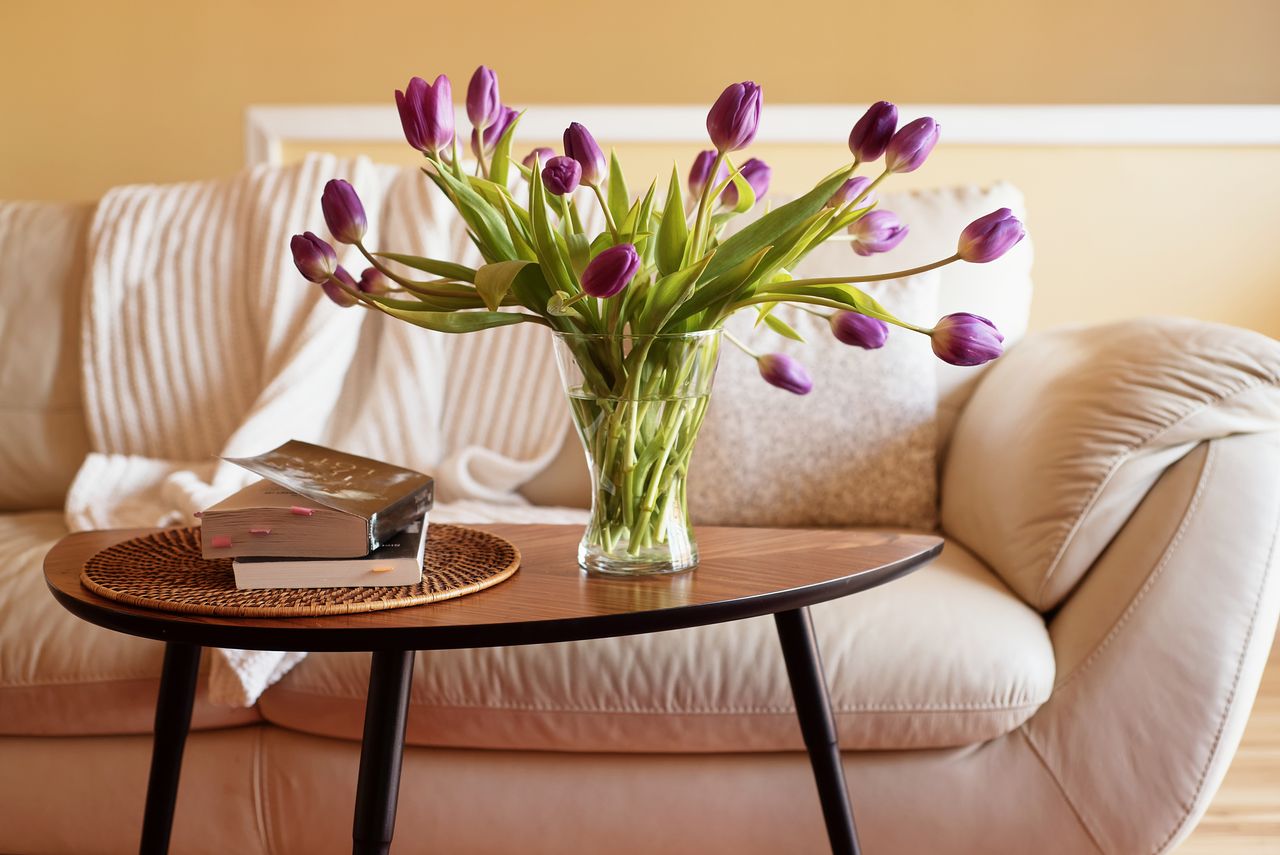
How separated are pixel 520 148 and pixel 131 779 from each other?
1.63 metres

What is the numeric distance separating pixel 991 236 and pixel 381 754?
0.60 metres

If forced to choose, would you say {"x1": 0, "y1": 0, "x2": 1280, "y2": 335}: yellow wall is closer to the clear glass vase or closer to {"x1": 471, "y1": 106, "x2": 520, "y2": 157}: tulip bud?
{"x1": 471, "y1": 106, "x2": 520, "y2": 157}: tulip bud

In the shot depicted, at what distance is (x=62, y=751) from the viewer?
4.42ft

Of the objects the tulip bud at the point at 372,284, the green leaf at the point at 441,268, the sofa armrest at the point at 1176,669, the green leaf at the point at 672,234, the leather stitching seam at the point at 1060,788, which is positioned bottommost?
the leather stitching seam at the point at 1060,788

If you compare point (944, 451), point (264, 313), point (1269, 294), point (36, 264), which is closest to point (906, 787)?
point (944, 451)

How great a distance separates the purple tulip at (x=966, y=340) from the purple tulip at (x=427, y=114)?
0.41 m

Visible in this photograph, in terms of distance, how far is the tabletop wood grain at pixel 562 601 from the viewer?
2.58 feet

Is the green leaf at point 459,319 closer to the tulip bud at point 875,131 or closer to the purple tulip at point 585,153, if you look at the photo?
the purple tulip at point 585,153

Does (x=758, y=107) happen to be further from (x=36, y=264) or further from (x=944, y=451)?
(x=36, y=264)

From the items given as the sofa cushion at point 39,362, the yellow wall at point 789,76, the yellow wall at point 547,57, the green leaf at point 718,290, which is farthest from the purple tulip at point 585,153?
the yellow wall at point 547,57

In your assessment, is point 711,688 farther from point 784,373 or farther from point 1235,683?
point 1235,683

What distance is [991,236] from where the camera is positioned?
2.81ft

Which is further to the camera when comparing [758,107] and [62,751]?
[62,751]

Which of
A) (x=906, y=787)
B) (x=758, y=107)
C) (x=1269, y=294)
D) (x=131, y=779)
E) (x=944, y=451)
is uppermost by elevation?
(x=758, y=107)
